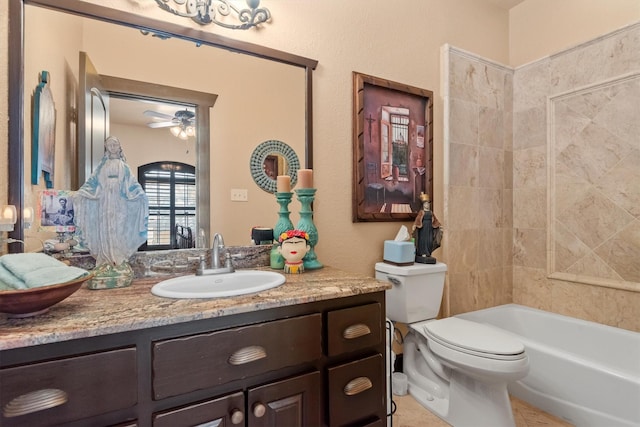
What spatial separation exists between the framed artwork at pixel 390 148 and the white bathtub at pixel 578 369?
0.94 metres

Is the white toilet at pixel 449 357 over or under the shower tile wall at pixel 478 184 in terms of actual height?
under

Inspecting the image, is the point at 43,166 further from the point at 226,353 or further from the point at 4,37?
the point at 226,353

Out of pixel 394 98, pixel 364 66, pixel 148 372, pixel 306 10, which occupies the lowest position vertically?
pixel 148 372

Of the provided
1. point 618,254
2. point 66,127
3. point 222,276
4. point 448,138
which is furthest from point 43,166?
point 618,254

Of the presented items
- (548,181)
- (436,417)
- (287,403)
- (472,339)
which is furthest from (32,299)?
(548,181)

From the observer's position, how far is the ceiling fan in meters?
1.32

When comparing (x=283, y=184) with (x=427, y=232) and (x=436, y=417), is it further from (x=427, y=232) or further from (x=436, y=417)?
(x=436, y=417)

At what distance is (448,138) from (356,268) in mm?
1147

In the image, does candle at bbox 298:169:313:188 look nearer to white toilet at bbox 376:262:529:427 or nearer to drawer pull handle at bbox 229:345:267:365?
white toilet at bbox 376:262:529:427

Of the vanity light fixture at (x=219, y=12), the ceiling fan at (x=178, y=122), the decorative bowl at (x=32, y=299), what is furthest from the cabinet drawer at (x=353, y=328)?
the vanity light fixture at (x=219, y=12)

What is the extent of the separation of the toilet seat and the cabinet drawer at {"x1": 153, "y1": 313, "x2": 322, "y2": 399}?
85 centimetres

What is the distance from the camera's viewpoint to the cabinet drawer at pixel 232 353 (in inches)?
31.6

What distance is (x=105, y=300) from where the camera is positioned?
939 mm

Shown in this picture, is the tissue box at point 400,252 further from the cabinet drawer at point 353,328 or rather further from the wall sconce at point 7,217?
the wall sconce at point 7,217
